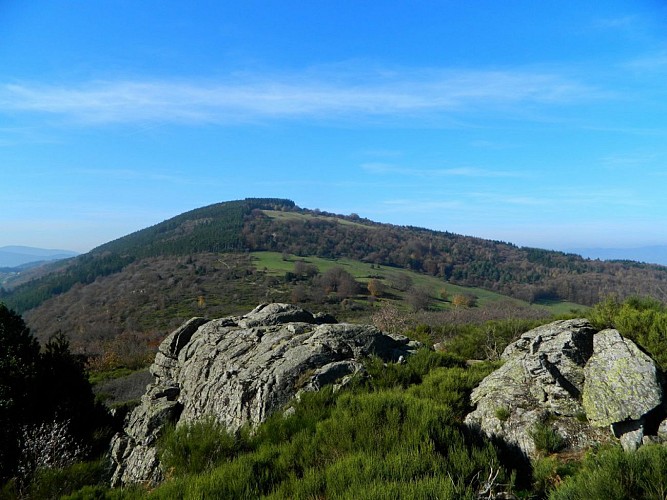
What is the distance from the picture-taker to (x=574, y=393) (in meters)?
7.45

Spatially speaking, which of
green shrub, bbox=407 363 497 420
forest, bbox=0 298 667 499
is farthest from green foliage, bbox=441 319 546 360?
green shrub, bbox=407 363 497 420

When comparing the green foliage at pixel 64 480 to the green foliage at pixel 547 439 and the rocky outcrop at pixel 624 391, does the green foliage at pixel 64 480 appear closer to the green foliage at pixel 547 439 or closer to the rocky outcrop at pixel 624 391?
the green foliage at pixel 547 439

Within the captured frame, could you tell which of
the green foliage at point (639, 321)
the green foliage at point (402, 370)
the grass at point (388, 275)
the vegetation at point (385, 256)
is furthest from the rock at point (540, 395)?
the vegetation at point (385, 256)

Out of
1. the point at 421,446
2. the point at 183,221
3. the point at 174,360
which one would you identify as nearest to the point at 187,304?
the point at 174,360

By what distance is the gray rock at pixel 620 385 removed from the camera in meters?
6.42

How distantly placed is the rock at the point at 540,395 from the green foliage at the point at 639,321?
0.52 m

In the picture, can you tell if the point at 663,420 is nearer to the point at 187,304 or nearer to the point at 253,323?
the point at 253,323

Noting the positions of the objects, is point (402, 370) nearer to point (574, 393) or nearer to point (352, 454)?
point (574, 393)

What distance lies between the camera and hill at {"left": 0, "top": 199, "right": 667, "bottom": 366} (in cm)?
7409

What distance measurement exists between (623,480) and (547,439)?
202cm

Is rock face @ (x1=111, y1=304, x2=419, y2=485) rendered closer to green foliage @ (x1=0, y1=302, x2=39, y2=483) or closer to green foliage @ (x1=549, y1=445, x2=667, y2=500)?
green foliage @ (x1=0, y1=302, x2=39, y2=483)

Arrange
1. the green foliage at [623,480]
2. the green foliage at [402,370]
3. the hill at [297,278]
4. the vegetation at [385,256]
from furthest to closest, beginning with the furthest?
the vegetation at [385,256] < the hill at [297,278] < the green foliage at [402,370] < the green foliage at [623,480]

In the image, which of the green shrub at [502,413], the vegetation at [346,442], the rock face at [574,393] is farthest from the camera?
the green shrub at [502,413]

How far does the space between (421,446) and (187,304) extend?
275 feet
